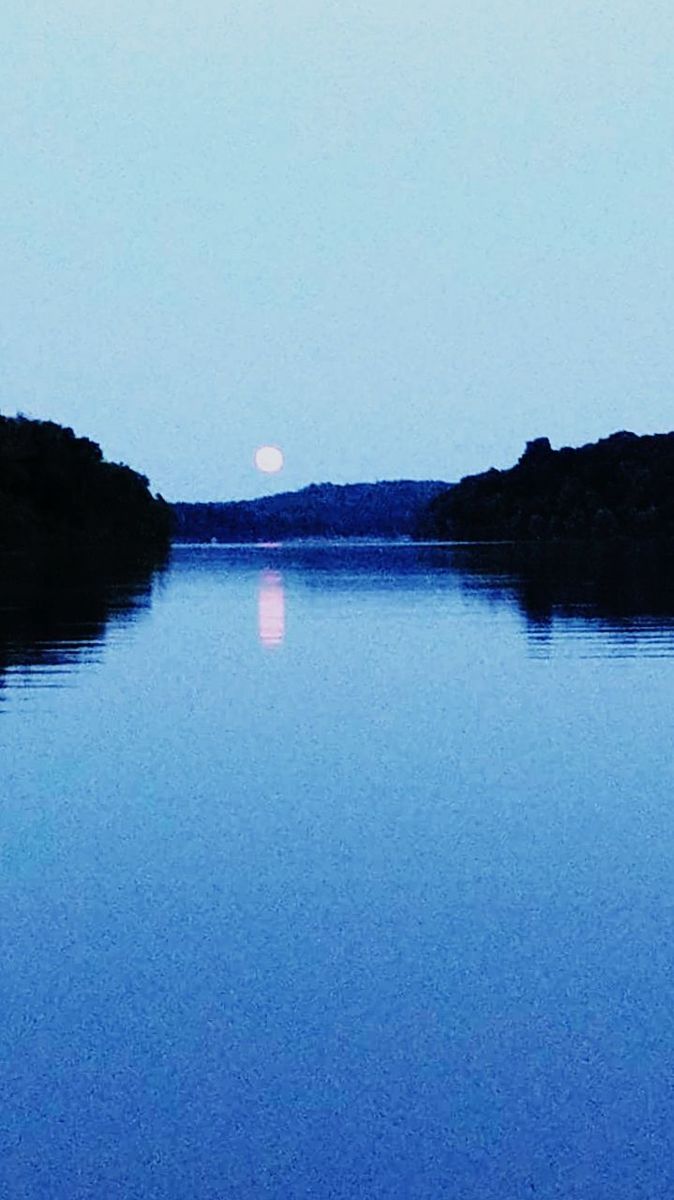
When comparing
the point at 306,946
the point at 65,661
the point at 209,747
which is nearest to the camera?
the point at 306,946

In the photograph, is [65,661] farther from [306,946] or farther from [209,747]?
[306,946]

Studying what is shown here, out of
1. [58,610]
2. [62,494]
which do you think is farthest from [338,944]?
[62,494]

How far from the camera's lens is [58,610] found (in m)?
43.7

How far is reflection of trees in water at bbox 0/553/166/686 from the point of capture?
29547 mm

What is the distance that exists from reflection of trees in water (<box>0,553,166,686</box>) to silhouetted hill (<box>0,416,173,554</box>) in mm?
47240

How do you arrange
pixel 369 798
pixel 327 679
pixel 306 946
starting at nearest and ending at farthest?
pixel 306 946
pixel 369 798
pixel 327 679

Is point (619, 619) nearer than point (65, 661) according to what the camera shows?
No

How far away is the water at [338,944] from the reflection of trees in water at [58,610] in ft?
20.9

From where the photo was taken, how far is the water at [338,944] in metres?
6.79

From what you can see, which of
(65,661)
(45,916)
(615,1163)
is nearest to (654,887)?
(45,916)

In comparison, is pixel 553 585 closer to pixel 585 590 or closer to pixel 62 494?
pixel 585 590

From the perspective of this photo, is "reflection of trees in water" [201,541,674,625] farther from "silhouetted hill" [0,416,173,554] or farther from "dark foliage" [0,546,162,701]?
"silhouetted hill" [0,416,173,554]

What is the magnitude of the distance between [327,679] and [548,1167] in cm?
1952

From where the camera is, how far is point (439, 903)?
10.9 metres
